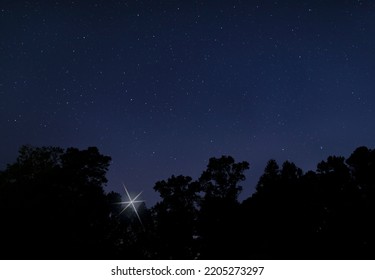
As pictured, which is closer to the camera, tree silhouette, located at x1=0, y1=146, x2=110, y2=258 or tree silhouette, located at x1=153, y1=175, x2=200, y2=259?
tree silhouette, located at x1=0, y1=146, x2=110, y2=258

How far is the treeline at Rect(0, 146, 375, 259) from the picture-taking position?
21.8 metres

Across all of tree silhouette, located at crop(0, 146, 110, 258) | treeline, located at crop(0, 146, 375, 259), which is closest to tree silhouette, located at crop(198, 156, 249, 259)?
treeline, located at crop(0, 146, 375, 259)

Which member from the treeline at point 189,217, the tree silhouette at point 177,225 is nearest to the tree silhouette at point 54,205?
the treeline at point 189,217

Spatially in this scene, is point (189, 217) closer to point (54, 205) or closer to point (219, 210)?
point (219, 210)

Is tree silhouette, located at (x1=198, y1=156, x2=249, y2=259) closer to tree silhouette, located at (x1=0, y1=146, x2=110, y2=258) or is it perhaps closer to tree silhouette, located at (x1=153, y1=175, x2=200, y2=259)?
tree silhouette, located at (x1=153, y1=175, x2=200, y2=259)

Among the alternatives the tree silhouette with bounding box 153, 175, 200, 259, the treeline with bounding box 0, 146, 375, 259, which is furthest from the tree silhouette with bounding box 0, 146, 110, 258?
the tree silhouette with bounding box 153, 175, 200, 259

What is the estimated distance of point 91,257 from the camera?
2272 centimetres

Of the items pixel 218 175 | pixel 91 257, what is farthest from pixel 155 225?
pixel 91 257

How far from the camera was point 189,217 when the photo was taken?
3338cm

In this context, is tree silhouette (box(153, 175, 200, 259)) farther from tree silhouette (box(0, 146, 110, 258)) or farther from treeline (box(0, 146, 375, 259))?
tree silhouette (box(0, 146, 110, 258))

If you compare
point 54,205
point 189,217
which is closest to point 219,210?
point 189,217

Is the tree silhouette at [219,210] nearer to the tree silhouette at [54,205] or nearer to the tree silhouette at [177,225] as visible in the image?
the tree silhouette at [177,225]
